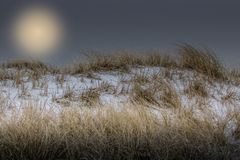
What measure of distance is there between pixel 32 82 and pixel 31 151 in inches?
135

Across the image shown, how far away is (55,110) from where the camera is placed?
6598mm

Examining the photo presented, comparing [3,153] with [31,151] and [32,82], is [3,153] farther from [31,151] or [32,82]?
[32,82]

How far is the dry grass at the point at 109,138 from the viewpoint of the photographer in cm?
506

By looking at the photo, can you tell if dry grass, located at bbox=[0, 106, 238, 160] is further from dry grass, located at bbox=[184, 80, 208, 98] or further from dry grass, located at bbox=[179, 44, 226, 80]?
dry grass, located at bbox=[179, 44, 226, 80]

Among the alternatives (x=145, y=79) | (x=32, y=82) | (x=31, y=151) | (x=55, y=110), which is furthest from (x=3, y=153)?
(x=145, y=79)

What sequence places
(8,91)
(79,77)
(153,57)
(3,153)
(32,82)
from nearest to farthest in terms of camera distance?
(3,153) → (8,91) → (32,82) → (79,77) → (153,57)

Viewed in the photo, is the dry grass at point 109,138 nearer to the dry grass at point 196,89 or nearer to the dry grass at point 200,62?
the dry grass at point 196,89

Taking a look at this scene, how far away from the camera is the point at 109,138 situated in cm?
523

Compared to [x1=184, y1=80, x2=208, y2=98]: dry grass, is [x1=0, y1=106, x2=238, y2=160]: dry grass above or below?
below

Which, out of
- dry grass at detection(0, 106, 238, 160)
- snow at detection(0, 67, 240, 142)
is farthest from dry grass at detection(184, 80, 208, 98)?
dry grass at detection(0, 106, 238, 160)

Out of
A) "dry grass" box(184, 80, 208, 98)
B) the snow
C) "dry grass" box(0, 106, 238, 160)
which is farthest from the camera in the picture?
"dry grass" box(184, 80, 208, 98)

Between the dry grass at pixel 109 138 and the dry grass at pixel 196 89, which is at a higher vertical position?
the dry grass at pixel 196 89

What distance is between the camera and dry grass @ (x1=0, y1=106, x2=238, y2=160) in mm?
5059

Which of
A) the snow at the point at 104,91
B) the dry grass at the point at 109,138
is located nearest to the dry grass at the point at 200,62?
the snow at the point at 104,91
